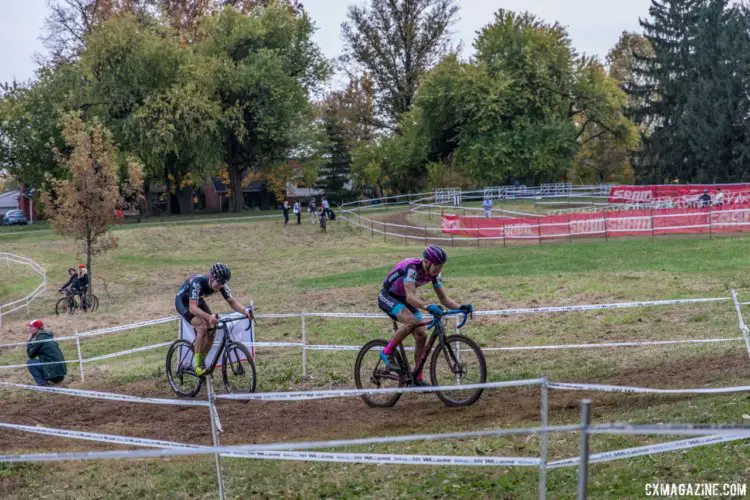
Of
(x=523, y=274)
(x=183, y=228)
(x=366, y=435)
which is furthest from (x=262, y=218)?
(x=366, y=435)

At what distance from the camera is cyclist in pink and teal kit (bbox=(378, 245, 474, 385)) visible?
1016cm

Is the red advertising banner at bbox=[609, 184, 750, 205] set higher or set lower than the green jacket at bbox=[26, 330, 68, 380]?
higher

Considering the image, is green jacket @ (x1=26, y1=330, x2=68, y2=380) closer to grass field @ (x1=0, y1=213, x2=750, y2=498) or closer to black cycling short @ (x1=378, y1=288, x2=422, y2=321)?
grass field @ (x1=0, y1=213, x2=750, y2=498)

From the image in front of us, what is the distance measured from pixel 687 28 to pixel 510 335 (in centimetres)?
5680

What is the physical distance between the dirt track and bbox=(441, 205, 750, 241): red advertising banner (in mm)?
21581

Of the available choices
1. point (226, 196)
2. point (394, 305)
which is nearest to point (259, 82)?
point (226, 196)

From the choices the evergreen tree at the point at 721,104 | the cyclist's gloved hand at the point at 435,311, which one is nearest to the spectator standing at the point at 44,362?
the cyclist's gloved hand at the point at 435,311

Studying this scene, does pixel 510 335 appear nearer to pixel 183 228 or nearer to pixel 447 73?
pixel 183 228

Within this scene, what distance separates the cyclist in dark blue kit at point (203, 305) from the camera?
11.9 metres

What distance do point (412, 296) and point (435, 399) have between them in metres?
1.68

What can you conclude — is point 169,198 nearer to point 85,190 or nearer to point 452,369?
point 85,190

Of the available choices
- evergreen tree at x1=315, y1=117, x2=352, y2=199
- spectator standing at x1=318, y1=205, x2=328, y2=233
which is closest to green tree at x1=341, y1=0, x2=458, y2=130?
evergreen tree at x1=315, y1=117, x2=352, y2=199

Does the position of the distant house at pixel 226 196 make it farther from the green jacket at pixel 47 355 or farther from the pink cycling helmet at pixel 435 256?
the pink cycling helmet at pixel 435 256

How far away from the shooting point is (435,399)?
1095 centimetres
